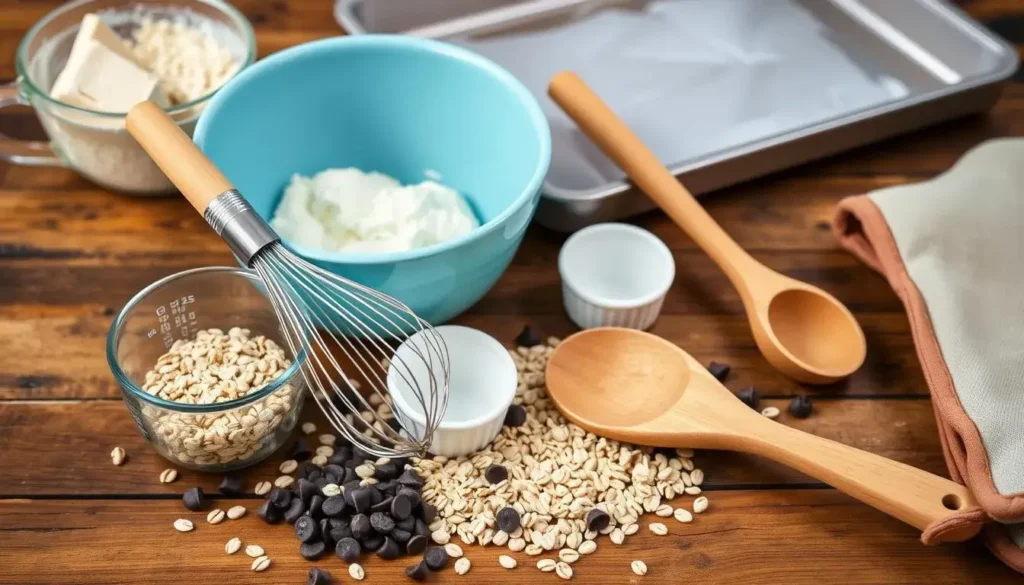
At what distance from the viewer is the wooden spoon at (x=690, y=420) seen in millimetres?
933

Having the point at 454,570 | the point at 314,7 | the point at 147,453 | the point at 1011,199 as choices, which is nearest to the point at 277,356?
the point at 147,453

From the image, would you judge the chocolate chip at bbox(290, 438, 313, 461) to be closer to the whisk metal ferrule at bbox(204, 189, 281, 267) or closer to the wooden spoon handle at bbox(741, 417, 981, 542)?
the whisk metal ferrule at bbox(204, 189, 281, 267)

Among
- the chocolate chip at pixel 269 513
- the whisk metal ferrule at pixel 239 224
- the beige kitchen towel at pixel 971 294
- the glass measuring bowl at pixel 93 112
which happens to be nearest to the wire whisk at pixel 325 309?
the whisk metal ferrule at pixel 239 224

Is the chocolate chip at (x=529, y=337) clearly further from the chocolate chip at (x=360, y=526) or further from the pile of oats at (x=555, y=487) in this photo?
the chocolate chip at (x=360, y=526)

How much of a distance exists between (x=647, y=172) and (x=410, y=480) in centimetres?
48

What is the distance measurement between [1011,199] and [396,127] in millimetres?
769

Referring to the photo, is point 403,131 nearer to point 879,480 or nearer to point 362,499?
point 362,499

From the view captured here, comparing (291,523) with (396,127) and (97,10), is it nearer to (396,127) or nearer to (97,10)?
(396,127)

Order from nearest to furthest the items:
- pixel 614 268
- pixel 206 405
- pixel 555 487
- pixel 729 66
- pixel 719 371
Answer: pixel 206 405
pixel 555 487
pixel 719 371
pixel 614 268
pixel 729 66

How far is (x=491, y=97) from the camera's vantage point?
3.85ft

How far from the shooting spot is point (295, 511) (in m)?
0.96

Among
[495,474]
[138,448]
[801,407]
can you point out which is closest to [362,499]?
[495,474]

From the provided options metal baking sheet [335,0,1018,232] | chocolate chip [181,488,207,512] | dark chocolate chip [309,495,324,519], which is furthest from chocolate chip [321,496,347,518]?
metal baking sheet [335,0,1018,232]

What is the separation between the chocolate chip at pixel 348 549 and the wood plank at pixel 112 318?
A: 0.32 meters
